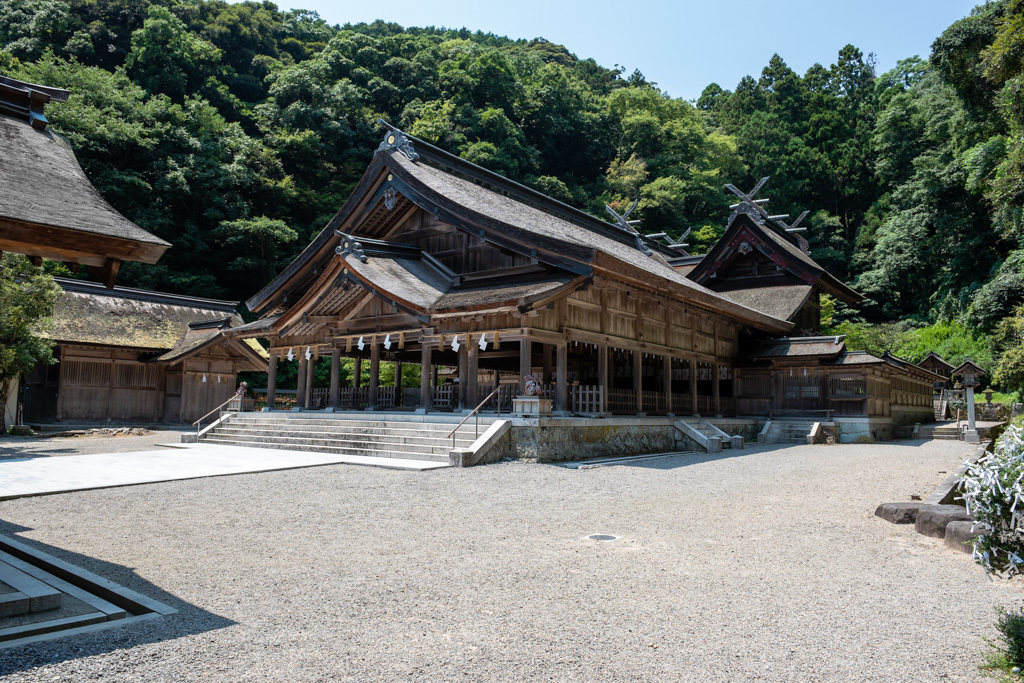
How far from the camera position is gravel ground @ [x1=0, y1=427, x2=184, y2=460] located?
50.7 ft

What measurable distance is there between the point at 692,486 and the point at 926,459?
883 centimetres

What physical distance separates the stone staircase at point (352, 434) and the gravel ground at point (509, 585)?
14.0ft

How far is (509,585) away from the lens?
5.41m

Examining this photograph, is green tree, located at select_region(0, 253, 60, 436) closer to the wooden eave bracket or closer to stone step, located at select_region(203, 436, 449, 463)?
stone step, located at select_region(203, 436, 449, 463)

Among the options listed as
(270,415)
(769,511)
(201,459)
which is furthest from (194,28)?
(769,511)

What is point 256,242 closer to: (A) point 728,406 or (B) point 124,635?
(A) point 728,406

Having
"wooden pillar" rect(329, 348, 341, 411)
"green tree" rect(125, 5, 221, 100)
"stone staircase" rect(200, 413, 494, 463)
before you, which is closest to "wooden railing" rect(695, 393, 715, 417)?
"stone staircase" rect(200, 413, 494, 463)

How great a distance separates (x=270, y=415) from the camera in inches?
772

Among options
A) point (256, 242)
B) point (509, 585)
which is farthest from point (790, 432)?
point (256, 242)

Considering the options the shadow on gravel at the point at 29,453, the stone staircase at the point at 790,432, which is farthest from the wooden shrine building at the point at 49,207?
the stone staircase at the point at 790,432

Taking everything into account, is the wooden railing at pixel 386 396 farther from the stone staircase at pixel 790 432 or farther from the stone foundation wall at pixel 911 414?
the stone foundation wall at pixel 911 414

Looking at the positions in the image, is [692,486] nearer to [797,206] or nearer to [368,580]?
[368,580]

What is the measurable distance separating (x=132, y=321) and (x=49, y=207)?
25.3 metres

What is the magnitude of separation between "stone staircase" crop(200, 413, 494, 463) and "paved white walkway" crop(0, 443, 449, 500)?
63cm
